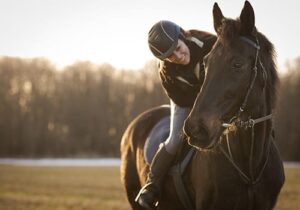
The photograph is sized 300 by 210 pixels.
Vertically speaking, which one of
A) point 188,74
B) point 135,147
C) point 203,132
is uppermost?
point 188,74

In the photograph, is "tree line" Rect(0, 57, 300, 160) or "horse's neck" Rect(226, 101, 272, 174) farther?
"tree line" Rect(0, 57, 300, 160)

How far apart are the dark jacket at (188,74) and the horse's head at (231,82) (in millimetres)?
804

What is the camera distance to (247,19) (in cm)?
462

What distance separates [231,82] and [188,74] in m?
1.21

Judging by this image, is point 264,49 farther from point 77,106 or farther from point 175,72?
point 77,106

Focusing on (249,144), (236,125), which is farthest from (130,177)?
(236,125)

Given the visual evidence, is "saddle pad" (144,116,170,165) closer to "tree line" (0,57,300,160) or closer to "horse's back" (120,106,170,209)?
"horse's back" (120,106,170,209)

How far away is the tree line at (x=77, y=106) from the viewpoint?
53844 mm

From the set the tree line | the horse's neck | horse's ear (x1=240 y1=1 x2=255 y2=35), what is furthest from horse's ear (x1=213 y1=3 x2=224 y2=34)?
the tree line

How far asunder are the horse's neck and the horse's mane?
0.21 metres

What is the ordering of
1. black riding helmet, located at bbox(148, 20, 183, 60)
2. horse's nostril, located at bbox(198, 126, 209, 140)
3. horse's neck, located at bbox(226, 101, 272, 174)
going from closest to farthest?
horse's nostril, located at bbox(198, 126, 209, 140) → horse's neck, located at bbox(226, 101, 272, 174) → black riding helmet, located at bbox(148, 20, 183, 60)

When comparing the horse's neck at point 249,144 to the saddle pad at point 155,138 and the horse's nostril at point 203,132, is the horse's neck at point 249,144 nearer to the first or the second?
the horse's nostril at point 203,132

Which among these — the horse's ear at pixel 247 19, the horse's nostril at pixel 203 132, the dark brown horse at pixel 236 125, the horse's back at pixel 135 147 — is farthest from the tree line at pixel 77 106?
the horse's nostril at pixel 203 132

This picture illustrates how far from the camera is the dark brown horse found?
4375mm
